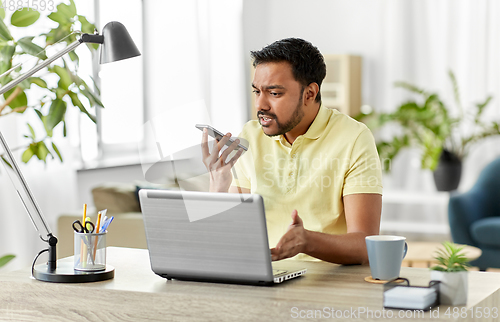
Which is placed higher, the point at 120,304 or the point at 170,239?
the point at 170,239

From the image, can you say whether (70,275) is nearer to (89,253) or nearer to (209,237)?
(89,253)

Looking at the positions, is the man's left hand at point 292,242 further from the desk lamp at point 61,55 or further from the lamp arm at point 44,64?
the lamp arm at point 44,64

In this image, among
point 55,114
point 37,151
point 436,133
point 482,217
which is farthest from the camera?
point 436,133

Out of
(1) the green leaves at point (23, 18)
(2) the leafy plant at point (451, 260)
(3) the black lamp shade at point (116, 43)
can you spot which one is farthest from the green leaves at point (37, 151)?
(2) the leafy plant at point (451, 260)

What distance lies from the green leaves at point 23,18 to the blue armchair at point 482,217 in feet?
9.26

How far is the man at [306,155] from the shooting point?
162 centimetres

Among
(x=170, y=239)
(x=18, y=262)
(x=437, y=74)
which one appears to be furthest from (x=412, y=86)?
(x=170, y=239)

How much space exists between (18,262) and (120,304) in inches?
84.2

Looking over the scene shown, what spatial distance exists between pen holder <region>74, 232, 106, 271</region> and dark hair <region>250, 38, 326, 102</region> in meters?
0.66

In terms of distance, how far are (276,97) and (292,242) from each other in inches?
21.1

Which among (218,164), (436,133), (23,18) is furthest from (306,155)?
(436,133)

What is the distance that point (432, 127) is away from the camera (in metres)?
4.71

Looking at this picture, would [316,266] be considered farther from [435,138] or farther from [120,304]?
[435,138]

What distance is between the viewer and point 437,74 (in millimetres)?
5332
